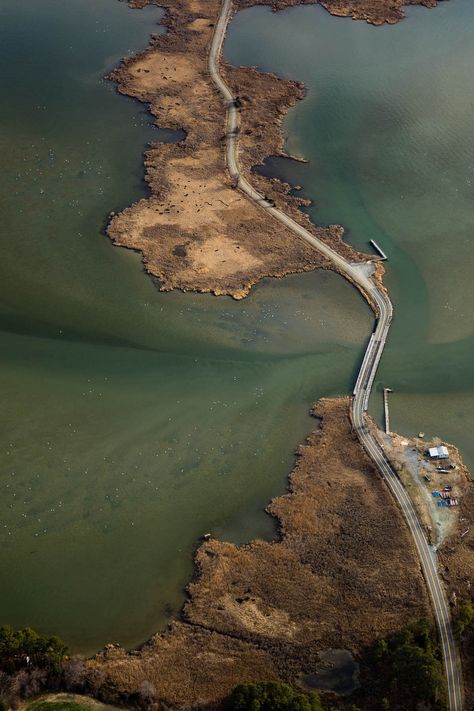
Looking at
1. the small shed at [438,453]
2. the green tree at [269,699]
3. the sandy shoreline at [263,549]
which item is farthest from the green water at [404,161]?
the green tree at [269,699]

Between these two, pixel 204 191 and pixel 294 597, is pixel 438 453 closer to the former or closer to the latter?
pixel 294 597

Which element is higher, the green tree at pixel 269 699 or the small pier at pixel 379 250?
the small pier at pixel 379 250

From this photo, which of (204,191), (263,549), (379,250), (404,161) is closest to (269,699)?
(263,549)

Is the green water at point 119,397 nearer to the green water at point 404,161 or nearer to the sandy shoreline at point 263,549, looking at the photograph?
the sandy shoreline at point 263,549

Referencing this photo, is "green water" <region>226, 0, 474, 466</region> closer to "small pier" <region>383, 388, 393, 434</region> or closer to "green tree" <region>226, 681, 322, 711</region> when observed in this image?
"small pier" <region>383, 388, 393, 434</region>

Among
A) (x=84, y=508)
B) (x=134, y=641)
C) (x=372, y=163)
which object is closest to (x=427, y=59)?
(x=372, y=163)
